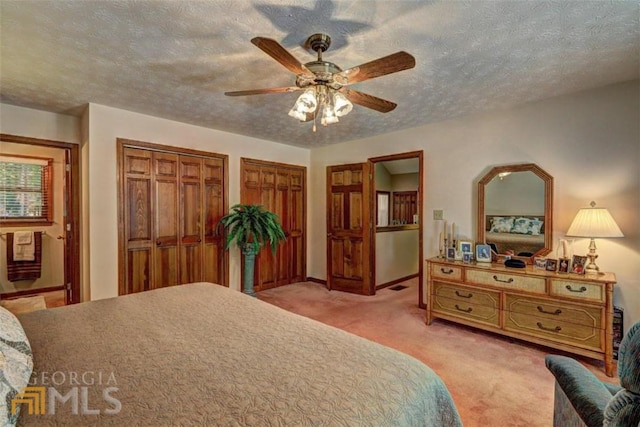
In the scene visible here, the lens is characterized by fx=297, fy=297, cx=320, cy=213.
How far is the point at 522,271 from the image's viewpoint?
8.98 ft

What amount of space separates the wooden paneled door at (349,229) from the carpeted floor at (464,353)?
0.35 metres

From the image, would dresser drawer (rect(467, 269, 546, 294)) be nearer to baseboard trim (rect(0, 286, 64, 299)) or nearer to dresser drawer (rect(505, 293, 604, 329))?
dresser drawer (rect(505, 293, 604, 329))

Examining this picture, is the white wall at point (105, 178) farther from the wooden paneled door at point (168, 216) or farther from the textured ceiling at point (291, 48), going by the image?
the textured ceiling at point (291, 48)

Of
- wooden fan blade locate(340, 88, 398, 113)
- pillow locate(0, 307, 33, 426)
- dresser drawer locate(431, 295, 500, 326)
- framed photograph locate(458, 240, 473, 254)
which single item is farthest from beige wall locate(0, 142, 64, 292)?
framed photograph locate(458, 240, 473, 254)

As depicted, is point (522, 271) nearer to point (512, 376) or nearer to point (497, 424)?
point (512, 376)

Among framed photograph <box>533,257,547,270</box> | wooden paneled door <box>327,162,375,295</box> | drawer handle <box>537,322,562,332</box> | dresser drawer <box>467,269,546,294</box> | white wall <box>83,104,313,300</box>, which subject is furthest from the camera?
wooden paneled door <box>327,162,375,295</box>

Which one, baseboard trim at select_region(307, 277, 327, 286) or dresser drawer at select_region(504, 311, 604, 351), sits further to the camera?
baseboard trim at select_region(307, 277, 327, 286)

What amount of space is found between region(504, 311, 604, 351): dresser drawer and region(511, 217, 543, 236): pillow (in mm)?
865

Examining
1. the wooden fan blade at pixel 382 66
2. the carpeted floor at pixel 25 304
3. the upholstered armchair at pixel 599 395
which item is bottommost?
the carpeted floor at pixel 25 304

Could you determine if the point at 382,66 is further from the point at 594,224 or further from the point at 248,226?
the point at 248,226

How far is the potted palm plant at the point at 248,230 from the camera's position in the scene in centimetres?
398

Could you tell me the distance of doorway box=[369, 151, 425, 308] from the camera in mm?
4793

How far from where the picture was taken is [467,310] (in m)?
3.05

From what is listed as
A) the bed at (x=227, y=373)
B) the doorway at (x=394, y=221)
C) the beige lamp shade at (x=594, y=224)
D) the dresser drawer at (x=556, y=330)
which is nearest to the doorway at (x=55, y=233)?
the bed at (x=227, y=373)
